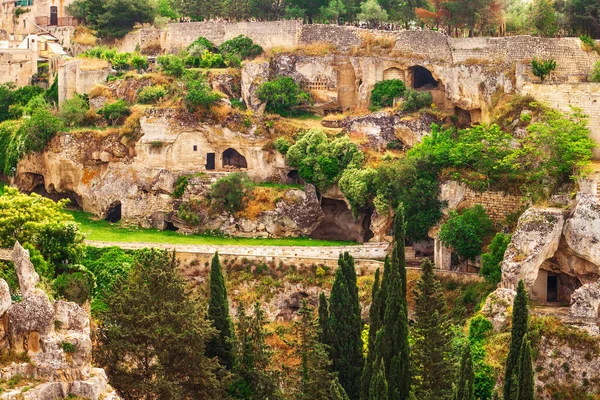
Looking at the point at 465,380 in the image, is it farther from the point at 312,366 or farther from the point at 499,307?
the point at 499,307

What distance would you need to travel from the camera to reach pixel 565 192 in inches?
2238

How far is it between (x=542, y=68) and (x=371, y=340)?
1894 cm

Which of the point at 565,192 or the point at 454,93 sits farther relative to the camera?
the point at 454,93

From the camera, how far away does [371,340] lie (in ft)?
163

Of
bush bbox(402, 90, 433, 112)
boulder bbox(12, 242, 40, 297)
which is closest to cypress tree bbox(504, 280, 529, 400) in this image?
boulder bbox(12, 242, 40, 297)

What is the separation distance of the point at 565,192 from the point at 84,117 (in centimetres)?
2345

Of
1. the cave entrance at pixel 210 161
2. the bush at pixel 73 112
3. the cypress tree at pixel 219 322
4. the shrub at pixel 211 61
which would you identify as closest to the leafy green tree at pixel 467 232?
the cypress tree at pixel 219 322

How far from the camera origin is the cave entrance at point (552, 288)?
5616 cm

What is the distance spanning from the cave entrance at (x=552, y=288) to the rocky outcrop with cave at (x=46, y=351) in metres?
19.3

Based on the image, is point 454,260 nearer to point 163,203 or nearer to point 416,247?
point 416,247

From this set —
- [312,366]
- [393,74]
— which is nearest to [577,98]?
[393,74]

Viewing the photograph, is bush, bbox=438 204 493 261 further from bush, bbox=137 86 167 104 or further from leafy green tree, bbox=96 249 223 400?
bush, bbox=137 86 167 104

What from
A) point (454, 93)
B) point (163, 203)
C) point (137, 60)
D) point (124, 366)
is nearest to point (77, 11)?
point (137, 60)

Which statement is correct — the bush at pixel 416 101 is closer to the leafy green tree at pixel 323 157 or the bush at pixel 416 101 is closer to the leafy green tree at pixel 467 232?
the leafy green tree at pixel 323 157
